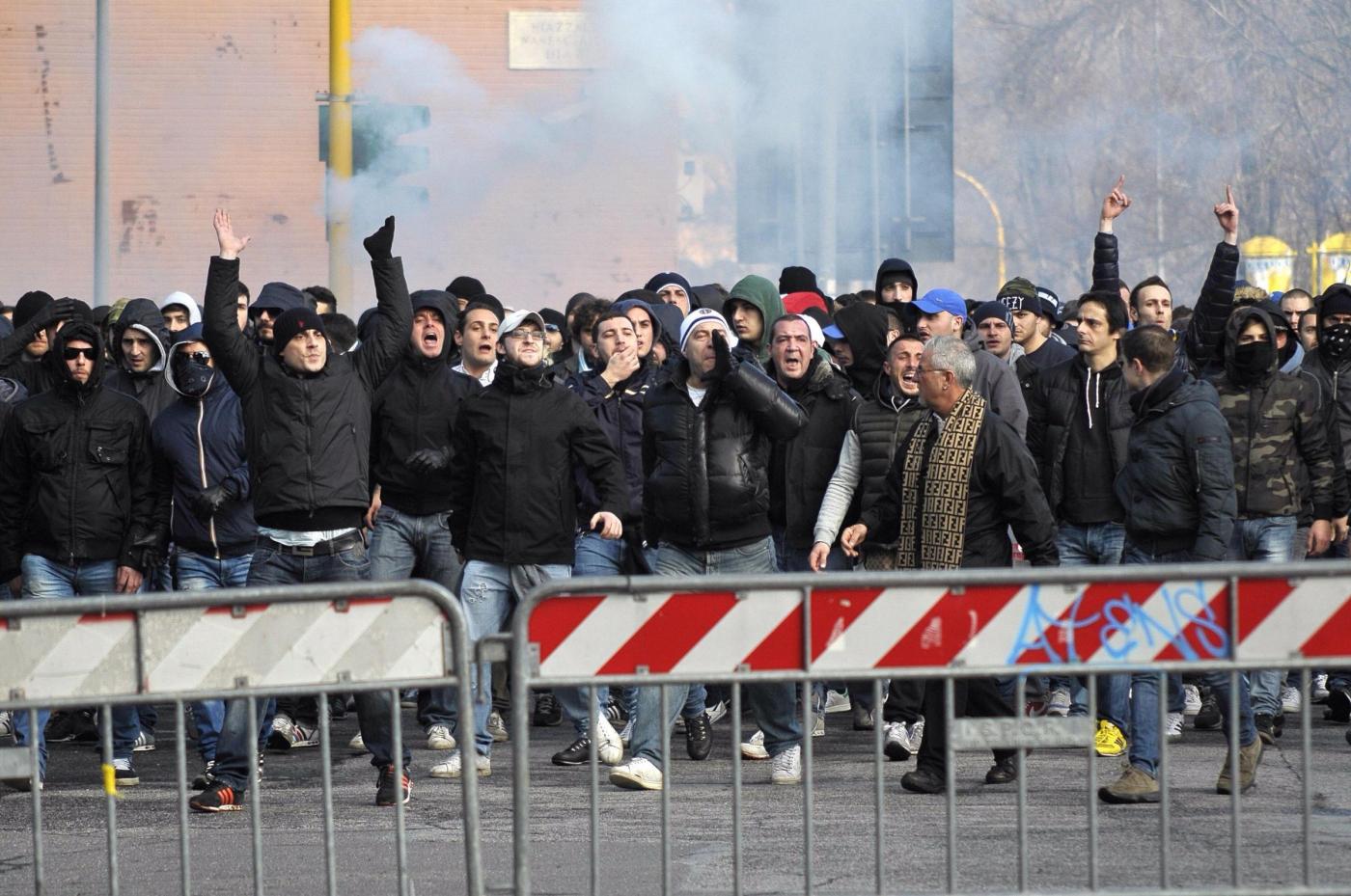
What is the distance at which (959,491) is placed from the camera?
7707mm

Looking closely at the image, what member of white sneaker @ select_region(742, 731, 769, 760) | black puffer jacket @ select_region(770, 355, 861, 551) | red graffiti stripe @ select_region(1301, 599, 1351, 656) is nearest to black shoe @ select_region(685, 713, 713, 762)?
white sneaker @ select_region(742, 731, 769, 760)

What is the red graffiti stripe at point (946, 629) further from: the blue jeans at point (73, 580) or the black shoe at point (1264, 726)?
the blue jeans at point (73, 580)

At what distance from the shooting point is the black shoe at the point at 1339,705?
9.35 metres

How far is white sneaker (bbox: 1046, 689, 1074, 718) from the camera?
9531 millimetres

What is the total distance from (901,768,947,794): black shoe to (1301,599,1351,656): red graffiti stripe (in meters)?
2.54

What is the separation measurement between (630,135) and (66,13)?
690 centimetres

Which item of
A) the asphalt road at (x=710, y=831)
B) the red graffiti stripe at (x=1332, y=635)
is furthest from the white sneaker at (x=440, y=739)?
the red graffiti stripe at (x=1332, y=635)

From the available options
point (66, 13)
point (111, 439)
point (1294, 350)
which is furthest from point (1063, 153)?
point (111, 439)

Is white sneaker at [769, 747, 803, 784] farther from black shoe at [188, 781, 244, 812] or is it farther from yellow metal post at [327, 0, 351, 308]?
yellow metal post at [327, 0, 351, 308]

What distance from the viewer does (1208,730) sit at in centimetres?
932

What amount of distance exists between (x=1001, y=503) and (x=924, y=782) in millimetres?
1003

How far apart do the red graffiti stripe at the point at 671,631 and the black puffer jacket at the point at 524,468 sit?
9.79 feet

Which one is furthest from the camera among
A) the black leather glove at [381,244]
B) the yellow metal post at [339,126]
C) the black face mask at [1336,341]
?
the yellow metal post at [339,126]

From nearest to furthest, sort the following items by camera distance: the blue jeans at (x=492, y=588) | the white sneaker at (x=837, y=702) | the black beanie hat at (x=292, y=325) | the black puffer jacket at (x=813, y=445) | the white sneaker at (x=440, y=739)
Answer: the black beanie hat at (x=292, y=325) < the blue jeans at (x=492, y=588) < the black puffer jacket at (x=813, y=445) < the white sneaker at (x=440, y=739) < the white sneaker at (x=837, y=702)
